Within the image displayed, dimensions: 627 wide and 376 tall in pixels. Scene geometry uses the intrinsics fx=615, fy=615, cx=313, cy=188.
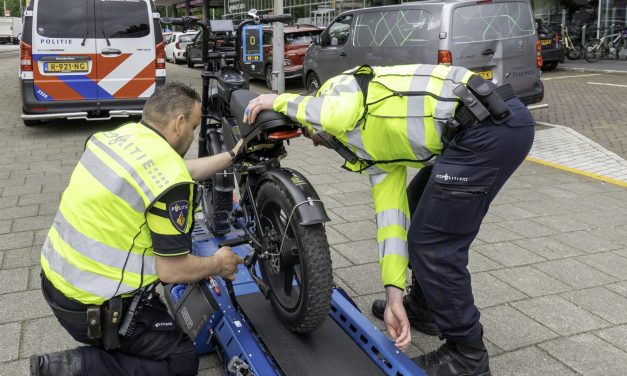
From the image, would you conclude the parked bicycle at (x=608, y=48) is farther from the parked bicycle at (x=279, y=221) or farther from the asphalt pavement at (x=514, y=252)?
the parked bicycle at (x=279, y=221)

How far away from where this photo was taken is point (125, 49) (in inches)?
347

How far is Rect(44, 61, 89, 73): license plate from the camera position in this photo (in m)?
8.46

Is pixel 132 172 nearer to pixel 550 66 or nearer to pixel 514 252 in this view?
pixel 514 252

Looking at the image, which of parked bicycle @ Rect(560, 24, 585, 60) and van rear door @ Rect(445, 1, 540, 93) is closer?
van rear door @ Rect(445, 1, 540, 93)

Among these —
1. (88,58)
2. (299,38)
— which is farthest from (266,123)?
(299,38)

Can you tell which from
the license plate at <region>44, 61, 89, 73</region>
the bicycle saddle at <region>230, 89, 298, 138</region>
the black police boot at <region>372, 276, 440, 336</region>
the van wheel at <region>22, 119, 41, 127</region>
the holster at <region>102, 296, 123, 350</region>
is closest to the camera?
the holster at <region>102, 296, 123, 350</region>

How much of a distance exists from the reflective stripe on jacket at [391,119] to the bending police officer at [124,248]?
606 mm

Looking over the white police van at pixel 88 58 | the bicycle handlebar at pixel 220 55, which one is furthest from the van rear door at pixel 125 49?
the bicycle handlebar at pixel 220 55

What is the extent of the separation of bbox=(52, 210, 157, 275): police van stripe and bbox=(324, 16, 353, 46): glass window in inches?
353

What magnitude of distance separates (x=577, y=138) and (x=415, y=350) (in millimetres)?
6302

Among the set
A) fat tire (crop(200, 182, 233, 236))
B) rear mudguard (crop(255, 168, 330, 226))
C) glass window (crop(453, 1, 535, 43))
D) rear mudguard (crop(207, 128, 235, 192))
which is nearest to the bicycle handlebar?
rear mudguard (crop(207, 128, 235, 192))

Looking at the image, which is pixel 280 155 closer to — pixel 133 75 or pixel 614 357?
pixel 614 357

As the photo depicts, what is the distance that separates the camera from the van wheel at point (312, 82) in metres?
12.3

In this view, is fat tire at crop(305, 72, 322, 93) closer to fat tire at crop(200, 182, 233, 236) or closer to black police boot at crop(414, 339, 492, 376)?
fat tire at crop(200, 182, 233, 236)
